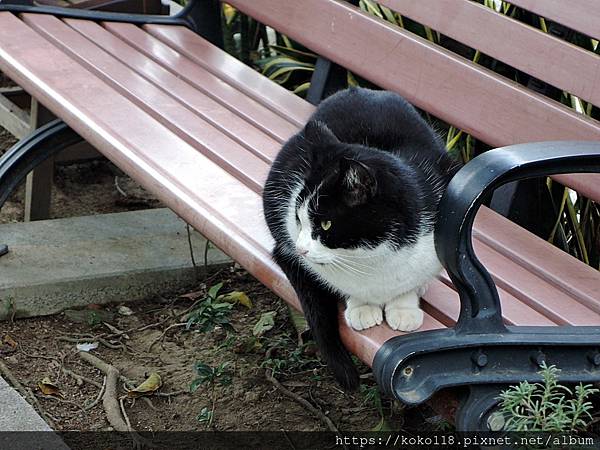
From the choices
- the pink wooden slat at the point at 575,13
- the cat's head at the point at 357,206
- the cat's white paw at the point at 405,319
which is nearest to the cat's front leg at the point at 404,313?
the cat's white paw at the point at 405,319

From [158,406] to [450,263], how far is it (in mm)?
1336

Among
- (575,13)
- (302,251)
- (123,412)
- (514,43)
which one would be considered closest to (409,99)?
(514,43)

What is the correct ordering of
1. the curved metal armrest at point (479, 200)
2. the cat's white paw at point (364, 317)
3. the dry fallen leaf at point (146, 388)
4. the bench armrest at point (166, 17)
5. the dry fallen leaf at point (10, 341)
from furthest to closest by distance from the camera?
the bench armrest at point (166, 17) < the dry fallen leaf at point (10, 341) < the dry fallen leaf at point (146, 388) < the cat's white paw at point (364, 317) < the curved metal armrest at point (479, 200)

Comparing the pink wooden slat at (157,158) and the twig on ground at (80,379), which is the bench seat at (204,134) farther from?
the twig on ground at (80,379)

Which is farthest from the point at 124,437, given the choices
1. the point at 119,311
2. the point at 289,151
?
the point at 289,151

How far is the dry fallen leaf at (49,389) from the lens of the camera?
9.67 ft

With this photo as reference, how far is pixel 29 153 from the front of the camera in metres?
3.39

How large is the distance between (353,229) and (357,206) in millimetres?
43

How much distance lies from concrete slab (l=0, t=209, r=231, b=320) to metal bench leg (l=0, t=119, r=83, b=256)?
0.14 m

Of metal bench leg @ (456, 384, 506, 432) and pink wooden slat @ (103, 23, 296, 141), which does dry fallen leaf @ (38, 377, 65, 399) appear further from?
metal bench leg @ (456, 384, 506, 432)

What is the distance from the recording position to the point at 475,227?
2449 mm

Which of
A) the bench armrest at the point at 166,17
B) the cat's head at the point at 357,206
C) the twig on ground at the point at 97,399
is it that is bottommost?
the twig on ground at the point at 97,399

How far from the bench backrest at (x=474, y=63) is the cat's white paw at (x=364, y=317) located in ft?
2.25

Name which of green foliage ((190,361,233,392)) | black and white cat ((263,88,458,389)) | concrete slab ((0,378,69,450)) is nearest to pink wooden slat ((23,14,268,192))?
black and white cat ((263,88,458,389))
